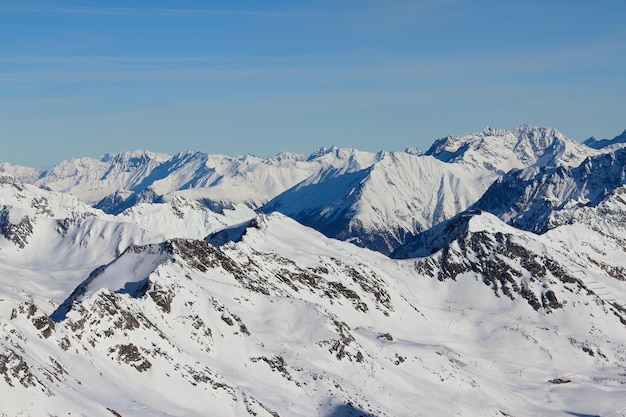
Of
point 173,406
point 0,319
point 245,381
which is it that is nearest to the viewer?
point 0,319

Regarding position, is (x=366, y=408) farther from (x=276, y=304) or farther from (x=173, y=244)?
(x=173, y=244)

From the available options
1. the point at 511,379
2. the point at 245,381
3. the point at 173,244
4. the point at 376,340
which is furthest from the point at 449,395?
the point at 173,244

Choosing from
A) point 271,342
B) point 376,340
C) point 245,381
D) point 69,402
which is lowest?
point 69,402

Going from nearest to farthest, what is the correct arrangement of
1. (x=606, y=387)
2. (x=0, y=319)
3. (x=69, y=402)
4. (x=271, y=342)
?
(x=69, y=402), (x=0, y=319), (x=271, y=342), (x=606, y=387)

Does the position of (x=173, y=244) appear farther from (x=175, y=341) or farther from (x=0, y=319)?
(x=0, y=319)

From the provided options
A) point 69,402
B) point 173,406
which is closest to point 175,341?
point 173,406

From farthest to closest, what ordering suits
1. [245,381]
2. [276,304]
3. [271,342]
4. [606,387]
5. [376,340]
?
[606,387], [376,340], [276,304], [271,342], [245,381]

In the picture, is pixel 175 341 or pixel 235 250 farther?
pixel 235 250

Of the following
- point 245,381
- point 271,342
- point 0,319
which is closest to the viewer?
point 0,319

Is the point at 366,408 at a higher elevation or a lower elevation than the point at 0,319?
higher
